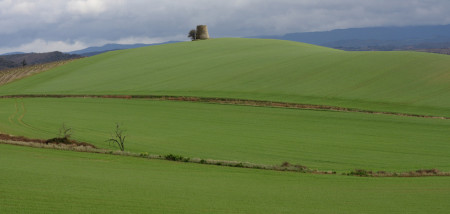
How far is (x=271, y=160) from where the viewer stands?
2356cm

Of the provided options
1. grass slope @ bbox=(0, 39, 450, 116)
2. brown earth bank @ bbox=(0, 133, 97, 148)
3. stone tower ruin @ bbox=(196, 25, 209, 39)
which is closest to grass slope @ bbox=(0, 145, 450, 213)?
brown earth bank @ bbox=(0, 133, 97, 148)

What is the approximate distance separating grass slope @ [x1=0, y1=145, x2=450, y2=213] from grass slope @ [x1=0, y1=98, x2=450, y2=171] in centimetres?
338

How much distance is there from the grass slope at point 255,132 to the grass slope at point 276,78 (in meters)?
4.93

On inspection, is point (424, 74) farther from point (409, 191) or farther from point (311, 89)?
point (409, 191)

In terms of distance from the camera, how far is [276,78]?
166ft

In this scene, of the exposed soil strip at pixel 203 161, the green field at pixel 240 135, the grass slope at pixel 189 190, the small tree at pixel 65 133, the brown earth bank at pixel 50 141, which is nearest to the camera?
the grass slope at pixel 189 190

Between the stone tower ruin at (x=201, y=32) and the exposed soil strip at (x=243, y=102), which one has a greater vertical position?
the stone tower ruin at (x=201, y=32)

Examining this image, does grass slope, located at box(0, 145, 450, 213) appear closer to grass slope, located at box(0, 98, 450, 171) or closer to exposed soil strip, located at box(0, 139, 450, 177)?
exposed soil strip, located at box(0, 139, 450, 177)

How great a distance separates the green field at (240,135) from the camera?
50.6 ft

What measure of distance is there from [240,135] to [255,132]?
136cm

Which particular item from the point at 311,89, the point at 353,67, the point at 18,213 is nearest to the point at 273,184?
the point at 18,213

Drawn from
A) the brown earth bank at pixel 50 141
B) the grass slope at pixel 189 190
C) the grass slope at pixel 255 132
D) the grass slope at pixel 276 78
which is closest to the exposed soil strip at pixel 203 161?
the brown earth bank at pixel 50 141

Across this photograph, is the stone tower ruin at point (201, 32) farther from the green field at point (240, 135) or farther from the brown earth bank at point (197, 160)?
the brown earth bank at point (197, 160)

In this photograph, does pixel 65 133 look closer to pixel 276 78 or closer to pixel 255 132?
pixel 255 132
